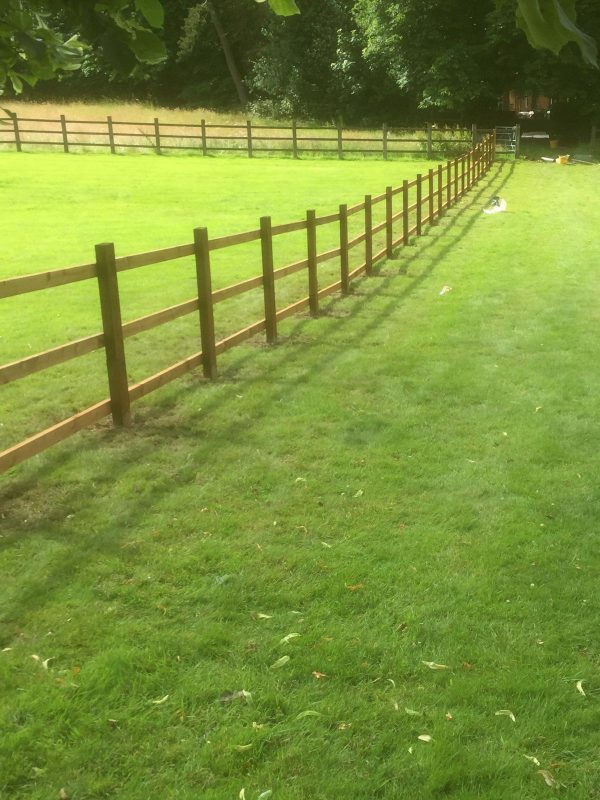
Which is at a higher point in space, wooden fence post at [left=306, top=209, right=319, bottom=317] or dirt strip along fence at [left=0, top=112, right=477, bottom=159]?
dirt strip along fence at [left=0, top=112, right=477, bottom=159]

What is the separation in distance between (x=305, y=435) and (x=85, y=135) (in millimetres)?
33527

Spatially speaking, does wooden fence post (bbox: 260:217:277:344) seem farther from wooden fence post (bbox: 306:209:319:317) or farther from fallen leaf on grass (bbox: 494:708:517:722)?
fallen leaf on grass (bbox: 494:708:517:722)

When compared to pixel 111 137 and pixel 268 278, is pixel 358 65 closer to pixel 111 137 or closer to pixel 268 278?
pixel 111 137

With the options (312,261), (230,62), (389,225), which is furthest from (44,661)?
(230,62)

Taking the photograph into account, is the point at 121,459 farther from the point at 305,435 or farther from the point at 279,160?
the point at 279,160

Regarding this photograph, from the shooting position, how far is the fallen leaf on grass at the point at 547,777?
9.05 feet

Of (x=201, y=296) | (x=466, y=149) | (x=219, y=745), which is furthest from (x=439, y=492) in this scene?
(x=466, y=149)

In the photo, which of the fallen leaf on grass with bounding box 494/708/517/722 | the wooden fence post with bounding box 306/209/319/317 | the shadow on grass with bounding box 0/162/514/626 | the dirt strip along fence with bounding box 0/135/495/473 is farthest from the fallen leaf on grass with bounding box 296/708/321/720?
the wooden fence post with bounding box 306/209/319/317

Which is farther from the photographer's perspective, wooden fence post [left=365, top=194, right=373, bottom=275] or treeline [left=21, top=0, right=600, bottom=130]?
treeline [left=21, top=0, right=600, bottom=130]

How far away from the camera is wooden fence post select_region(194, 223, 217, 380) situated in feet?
23.1

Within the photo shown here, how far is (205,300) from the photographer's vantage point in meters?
7.09

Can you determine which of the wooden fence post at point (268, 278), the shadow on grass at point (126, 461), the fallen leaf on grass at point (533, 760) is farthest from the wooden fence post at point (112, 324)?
the fallen leaf on grass at point (533, 760)

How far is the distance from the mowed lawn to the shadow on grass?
0.02m

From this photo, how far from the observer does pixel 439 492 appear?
501cm
